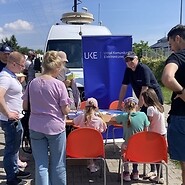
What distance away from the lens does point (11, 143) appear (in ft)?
14.8

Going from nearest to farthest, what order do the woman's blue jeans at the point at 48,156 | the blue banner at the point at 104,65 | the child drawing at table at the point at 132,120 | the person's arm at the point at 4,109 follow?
the woman's blue jeans at the point at 48,156 → the person's arm at the point at 4,109 → the child drawing at table at the point at 132,120 → the blue banner at the point at 104,65

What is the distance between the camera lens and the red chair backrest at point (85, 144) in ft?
14.0

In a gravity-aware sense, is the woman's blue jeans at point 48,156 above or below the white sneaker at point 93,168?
above

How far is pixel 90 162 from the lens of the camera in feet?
17.4

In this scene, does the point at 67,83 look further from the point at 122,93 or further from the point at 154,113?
the point at 154,113

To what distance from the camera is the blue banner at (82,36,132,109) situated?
6.51m

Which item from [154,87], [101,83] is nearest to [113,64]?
[101,83]

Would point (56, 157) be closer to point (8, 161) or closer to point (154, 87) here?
point (8, 161)

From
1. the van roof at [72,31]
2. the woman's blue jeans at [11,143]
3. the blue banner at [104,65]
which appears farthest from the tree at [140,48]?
the woman's blue jeans at [11,143]

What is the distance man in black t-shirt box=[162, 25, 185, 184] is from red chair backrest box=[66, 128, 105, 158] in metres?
1.07

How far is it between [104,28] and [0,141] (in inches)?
189

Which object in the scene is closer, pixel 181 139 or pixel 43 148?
pixel 181 139

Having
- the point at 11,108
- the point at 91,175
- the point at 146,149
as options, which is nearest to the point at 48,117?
the point at 11,108

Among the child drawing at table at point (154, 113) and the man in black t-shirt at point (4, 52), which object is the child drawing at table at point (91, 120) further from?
the man in black t-shirt at point (4, 52)
